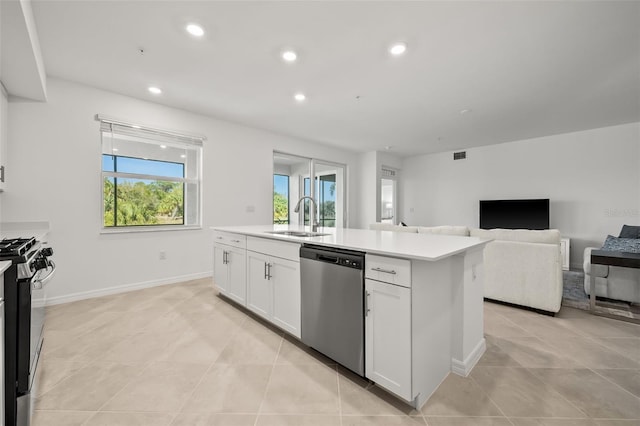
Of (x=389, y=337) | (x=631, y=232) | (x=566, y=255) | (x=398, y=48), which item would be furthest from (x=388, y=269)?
(x=566, y=255)

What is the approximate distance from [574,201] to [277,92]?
6.00 metres

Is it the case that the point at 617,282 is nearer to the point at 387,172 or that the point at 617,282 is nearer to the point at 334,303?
the point at 334,303

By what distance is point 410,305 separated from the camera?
1.36 meters

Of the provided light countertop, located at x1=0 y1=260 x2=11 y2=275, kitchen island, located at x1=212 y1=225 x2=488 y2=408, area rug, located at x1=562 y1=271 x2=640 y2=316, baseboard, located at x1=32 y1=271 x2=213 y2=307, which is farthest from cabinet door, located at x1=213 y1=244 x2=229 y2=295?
area rug, located at x1=562 y1=271 x2=640 y2=316

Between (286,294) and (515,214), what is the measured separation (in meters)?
5.83

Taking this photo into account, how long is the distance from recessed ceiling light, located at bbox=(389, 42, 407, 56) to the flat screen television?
16.2 ft

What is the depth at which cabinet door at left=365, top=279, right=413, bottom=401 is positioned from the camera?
1381 millimetres

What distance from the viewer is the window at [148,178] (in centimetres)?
344

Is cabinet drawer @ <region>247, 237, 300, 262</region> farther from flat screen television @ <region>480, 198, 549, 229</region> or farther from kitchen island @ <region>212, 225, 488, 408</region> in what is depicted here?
flat screen television @ <region>480, 198, 549, 229</region>

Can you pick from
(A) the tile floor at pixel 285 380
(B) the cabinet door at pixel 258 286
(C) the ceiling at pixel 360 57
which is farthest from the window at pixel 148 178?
(B) the cabinet door at pixel 258 286

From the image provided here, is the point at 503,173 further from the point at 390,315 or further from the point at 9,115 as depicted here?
the point at 9,115

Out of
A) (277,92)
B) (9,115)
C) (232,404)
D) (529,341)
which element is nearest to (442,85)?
(277,92)

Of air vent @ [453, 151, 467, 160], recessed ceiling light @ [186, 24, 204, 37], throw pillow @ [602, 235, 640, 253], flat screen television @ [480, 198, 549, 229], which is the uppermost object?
recessed ceiling light @ [186, 24, 204, 37]

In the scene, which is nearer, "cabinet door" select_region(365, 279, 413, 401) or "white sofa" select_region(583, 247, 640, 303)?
"cabinet door" select_region(365, 279, 413, 401)
